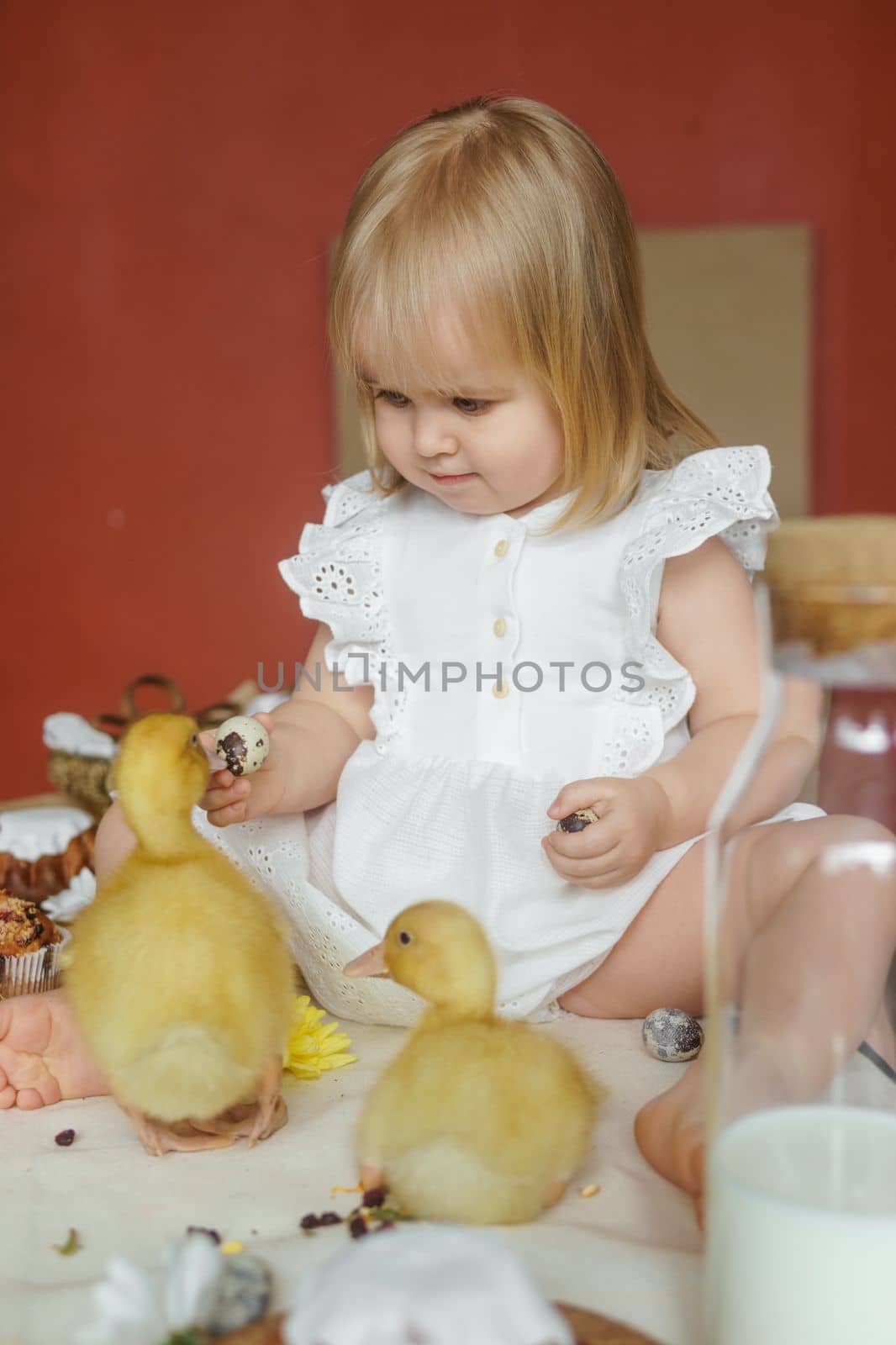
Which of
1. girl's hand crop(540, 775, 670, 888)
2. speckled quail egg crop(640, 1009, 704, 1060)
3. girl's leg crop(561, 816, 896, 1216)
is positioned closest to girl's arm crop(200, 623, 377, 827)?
girl's hand crop(540, 775, 670, 888)

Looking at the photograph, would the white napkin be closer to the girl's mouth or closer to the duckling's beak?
the duckling's beak

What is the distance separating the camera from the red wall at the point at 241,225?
7.91 feet

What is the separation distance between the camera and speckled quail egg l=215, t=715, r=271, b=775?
3.61ft

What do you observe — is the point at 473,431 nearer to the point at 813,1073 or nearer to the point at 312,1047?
the point at 312,1047

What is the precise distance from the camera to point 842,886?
2.29 ft

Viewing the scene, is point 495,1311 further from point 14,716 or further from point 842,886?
point 14,716

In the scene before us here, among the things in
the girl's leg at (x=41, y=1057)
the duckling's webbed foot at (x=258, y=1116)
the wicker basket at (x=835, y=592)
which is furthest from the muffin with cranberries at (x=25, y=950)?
the wicker basket at (x=835, y=592)

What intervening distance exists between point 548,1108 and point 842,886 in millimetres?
205

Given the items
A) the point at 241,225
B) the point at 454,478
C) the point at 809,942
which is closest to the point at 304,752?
the point at 454,478

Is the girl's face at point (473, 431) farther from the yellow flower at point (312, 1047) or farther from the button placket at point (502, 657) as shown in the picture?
the yellow flower at point (312, 1047)

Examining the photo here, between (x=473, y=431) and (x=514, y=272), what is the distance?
13 centimetres

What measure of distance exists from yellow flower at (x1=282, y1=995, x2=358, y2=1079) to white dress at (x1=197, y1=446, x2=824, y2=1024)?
6 centimetres

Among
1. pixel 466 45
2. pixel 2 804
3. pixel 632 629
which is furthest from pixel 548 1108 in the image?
pixel 466 45

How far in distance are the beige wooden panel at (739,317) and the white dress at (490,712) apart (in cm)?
116
